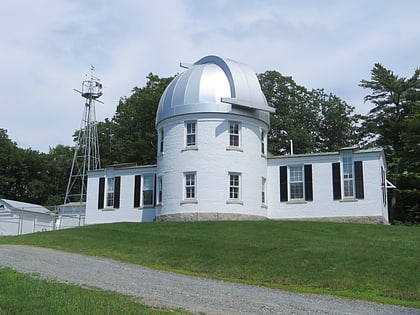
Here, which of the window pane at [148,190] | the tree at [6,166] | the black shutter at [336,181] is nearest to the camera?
Result: the black shutter at [336,181]

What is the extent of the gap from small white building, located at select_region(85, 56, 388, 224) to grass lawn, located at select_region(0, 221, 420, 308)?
115 inches

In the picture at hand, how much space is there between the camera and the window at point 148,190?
31.9 metres

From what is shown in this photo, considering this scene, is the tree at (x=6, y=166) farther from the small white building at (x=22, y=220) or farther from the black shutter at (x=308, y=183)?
the black shutter at (x=308, y=183)

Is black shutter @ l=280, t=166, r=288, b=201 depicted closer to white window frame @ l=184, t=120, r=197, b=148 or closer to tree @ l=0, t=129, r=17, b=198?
white window frame @ l=184, t=120, r=197, b=148

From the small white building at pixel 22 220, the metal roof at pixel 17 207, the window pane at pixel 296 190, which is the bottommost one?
the small white building at pixel 22 220

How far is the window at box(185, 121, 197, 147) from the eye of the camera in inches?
1160

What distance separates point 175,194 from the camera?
95.8 ft

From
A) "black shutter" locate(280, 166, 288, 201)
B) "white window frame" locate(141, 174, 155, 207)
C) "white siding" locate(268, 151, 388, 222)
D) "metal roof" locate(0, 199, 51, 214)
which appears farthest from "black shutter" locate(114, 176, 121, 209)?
"metal roof" locate(0, 199, 51, 214)

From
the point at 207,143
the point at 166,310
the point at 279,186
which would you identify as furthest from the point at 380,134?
the point at 166,310

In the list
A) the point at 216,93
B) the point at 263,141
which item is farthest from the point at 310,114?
the point at 216,93

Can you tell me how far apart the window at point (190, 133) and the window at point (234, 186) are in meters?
2.78

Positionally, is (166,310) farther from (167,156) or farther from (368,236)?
(167,156)

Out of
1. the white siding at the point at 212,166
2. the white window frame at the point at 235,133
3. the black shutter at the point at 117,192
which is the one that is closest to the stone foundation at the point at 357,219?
the white siding at the point at 212,166

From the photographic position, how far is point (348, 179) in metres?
29.0
